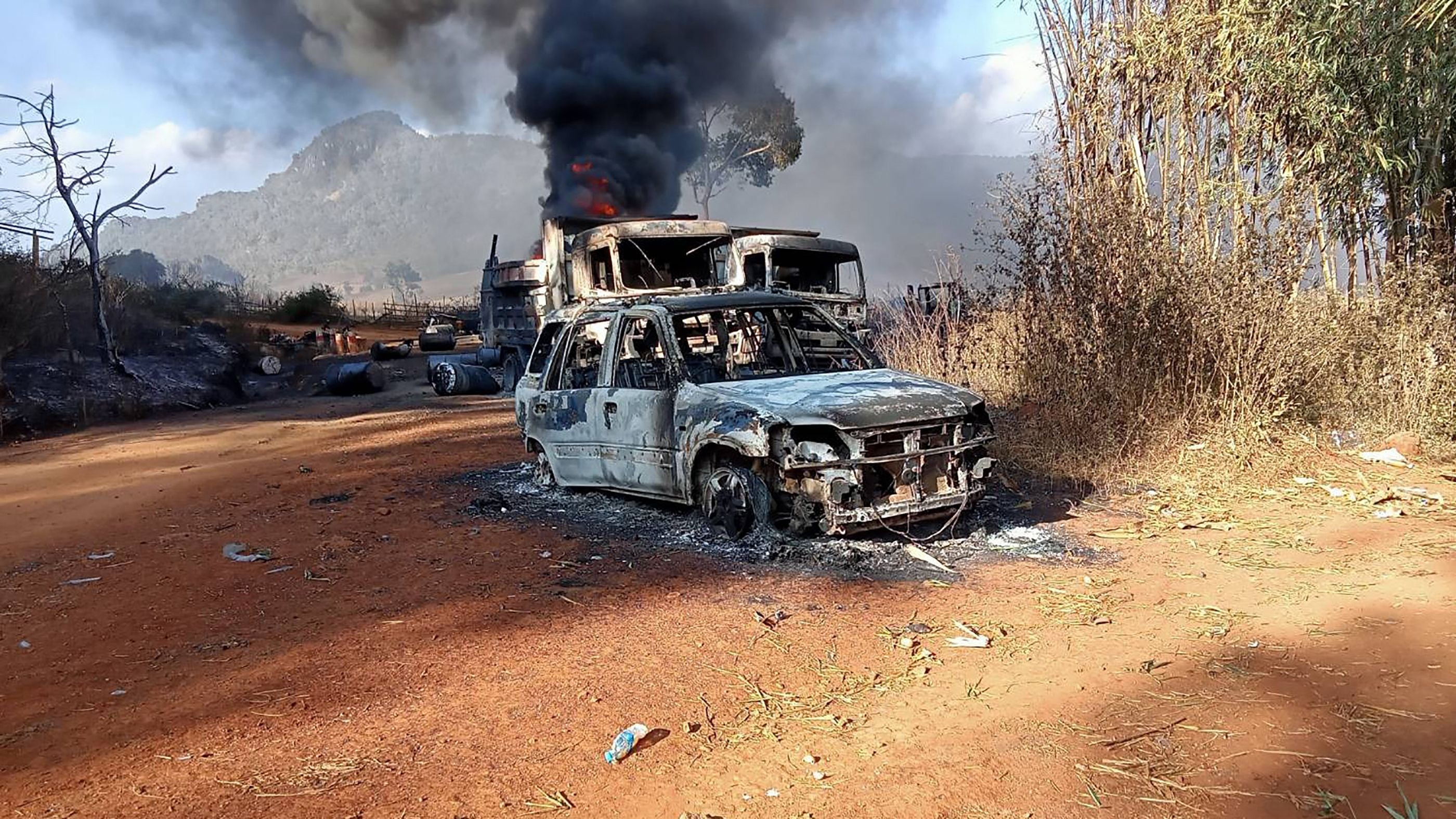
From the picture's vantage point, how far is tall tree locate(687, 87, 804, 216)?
3656cm

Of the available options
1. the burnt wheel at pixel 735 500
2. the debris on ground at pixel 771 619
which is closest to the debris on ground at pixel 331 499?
the burnt wheel at pixel 735 500

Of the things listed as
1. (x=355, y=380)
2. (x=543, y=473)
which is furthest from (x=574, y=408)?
(x=355, y=380)

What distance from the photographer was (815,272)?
13.5 m

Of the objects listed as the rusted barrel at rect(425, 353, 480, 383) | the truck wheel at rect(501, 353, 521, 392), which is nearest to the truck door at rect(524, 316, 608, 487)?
the truck wheel at rect(501, 353, 521, 392)

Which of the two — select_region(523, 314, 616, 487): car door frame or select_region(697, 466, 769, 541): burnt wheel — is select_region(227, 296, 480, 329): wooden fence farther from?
select_region(697, 466, 769, 541): burnt wheel

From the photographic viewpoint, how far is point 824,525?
5.12m

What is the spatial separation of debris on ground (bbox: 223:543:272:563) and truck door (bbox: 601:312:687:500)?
232cm

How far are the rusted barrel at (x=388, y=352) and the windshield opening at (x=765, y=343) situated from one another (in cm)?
2003

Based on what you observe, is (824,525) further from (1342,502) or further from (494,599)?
(1342,502)

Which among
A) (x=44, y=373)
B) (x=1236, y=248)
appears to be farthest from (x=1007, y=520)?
(x=44, y=373)

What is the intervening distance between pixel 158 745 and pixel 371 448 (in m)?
8.08

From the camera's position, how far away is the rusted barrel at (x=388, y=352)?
79.6ft

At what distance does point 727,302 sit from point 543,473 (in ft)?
8.21

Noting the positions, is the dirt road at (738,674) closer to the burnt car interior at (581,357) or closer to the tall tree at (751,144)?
the burnt car interior at (581,357)
